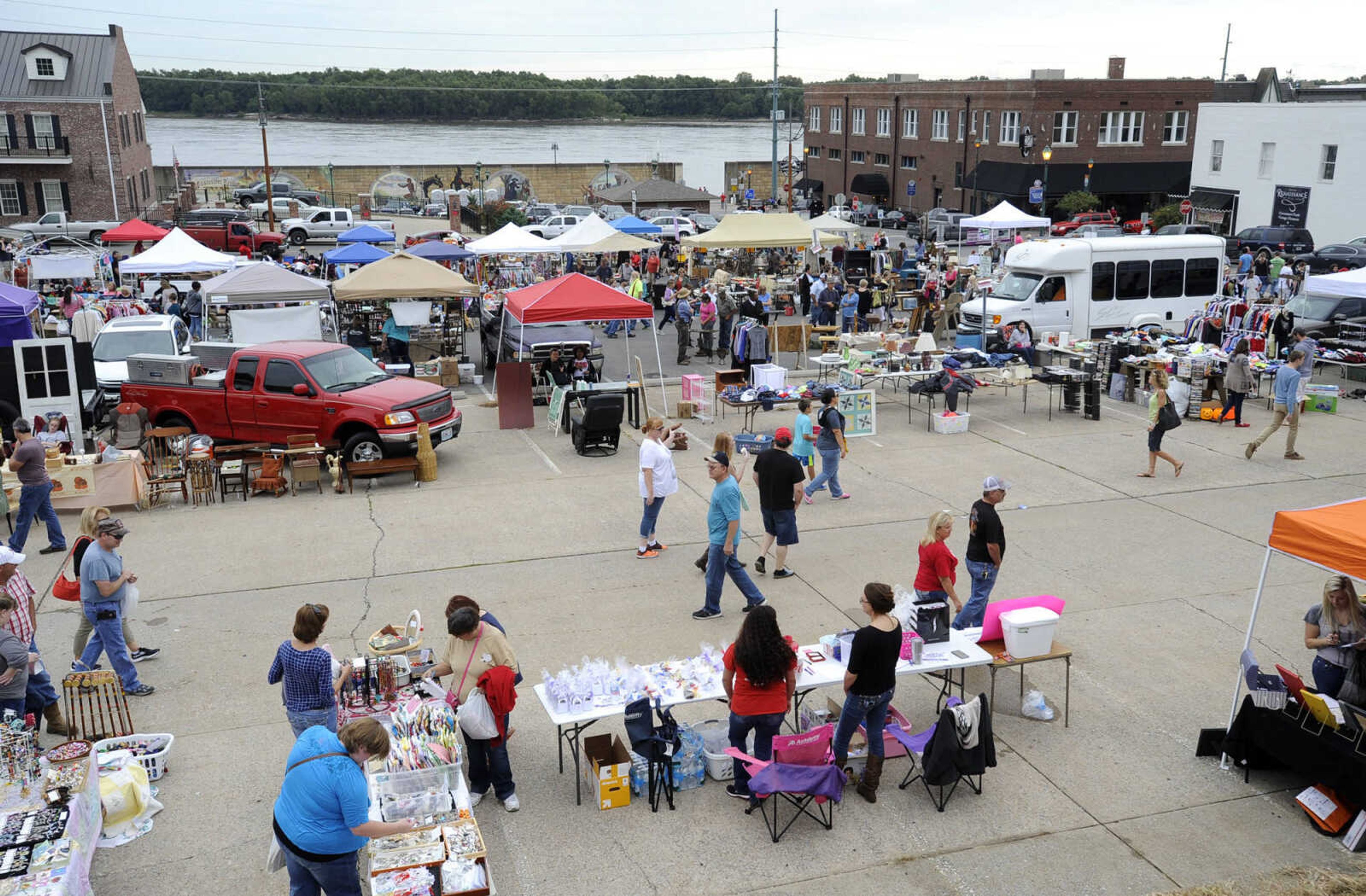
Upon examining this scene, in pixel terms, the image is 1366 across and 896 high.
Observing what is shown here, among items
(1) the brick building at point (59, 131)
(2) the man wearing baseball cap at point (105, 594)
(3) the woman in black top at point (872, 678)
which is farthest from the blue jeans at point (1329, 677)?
(1) the brick building at point (59, 131)

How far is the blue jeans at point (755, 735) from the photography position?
6.64m

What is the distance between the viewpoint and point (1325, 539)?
687 cm

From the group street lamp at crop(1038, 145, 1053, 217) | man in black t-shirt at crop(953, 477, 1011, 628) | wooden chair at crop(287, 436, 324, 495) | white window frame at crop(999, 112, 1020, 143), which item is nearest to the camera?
man in black t-shirt at crop(953, 477, 1011, 628)

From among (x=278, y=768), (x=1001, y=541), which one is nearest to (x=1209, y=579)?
(x=1001, y=541)

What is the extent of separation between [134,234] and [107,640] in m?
27.8

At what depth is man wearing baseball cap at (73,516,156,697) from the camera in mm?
7965

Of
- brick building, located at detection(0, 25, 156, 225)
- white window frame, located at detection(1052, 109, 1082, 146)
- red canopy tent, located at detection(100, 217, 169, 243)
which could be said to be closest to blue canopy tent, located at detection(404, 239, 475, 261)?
red canopy tent, located at detection(100, 217, 169, 243)

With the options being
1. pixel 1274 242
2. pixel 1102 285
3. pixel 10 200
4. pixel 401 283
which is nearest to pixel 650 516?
pixel 401 283

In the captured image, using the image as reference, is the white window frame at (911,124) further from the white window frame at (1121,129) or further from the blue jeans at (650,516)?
the blue jeans at (650,516)

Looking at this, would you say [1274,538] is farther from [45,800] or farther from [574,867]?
[45,800]

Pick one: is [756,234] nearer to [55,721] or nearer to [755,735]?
[755,735]

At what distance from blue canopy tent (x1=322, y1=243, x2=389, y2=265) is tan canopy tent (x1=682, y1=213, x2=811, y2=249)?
774 centimetres

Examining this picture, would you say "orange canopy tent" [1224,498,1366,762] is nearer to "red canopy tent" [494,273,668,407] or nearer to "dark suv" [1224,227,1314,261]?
"red canopy tent" [494,273,668,407]

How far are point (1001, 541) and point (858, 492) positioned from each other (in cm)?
518
